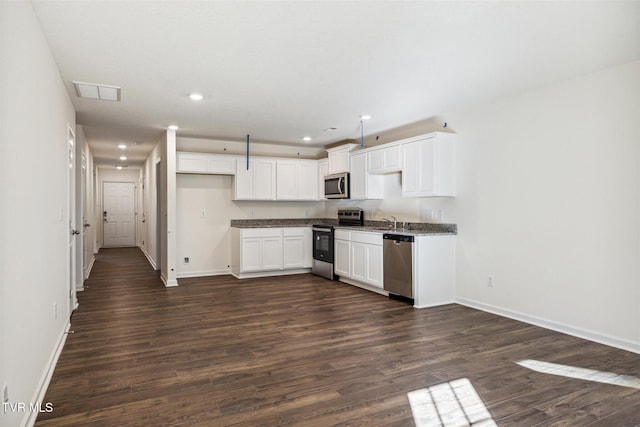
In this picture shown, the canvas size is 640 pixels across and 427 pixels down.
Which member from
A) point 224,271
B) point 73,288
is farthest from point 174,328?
point 224,271

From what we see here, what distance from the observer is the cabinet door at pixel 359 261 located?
5738 mm

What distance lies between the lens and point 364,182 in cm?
627

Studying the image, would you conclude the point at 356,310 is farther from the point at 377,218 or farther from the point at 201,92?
the point at 201,92

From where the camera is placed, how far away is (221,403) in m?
2.40

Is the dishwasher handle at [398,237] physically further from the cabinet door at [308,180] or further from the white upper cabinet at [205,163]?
the white upper cabinet at [205,163]

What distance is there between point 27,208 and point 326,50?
90.0 inches

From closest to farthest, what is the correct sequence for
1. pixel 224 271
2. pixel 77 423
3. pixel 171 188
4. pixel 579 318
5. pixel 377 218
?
pixel 77 423, pixel 579 318, pixel 171 188, pixel 377 218, pixel 224 271

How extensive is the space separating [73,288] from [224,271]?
2831 millimetres

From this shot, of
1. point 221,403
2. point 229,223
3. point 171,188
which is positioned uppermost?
point 171,188

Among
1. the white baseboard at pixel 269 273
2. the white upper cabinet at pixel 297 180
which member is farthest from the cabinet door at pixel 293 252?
the white upper cabinet at pixel 297 180

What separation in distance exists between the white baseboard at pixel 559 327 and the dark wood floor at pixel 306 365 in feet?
0.33

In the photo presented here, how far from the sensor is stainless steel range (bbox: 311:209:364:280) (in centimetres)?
662

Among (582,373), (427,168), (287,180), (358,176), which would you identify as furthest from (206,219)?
(582,373)

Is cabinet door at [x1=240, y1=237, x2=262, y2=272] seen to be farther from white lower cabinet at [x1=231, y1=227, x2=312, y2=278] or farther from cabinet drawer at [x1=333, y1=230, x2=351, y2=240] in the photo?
cabinet drawer at [x1=333, y1=230, x2=351, y2=240]
